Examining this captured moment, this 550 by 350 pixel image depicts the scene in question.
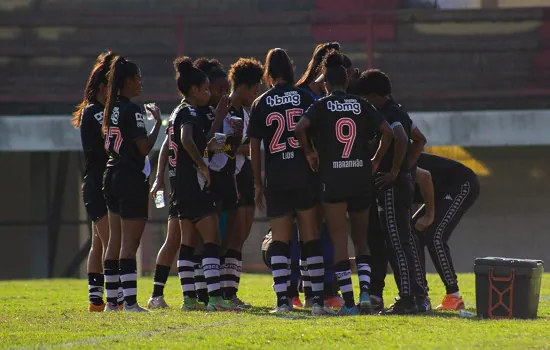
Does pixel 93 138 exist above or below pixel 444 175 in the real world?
above

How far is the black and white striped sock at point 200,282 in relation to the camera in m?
10.2

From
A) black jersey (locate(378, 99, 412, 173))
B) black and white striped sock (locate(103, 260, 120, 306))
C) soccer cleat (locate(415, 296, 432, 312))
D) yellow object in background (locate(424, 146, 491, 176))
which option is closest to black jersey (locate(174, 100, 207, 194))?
black and white striped sock (locate(103, 260, 120, 306))

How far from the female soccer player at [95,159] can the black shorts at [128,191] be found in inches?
15.5

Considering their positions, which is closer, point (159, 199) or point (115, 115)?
point (115, 115)

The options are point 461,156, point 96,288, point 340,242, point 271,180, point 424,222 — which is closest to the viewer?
point 340,242

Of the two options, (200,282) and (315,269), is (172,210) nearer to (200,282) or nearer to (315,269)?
(200,282)

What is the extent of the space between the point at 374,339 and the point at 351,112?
2.10 metres

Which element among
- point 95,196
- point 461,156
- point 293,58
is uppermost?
point 293,58

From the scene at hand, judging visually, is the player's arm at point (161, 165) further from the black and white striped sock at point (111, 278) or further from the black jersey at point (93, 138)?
the black and white striped sock at point (111, 278)

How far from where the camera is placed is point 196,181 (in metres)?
9.93

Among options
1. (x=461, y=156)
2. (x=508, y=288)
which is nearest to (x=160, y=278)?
(x=508, y=288)

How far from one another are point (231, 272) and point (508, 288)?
2.26 m

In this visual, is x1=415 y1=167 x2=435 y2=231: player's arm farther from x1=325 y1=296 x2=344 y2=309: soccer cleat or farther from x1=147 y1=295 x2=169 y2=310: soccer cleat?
x1=147 y1=295 x2=169 y2=310: soccer cleat

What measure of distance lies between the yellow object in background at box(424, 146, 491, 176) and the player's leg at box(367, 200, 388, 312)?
38.8 ft
